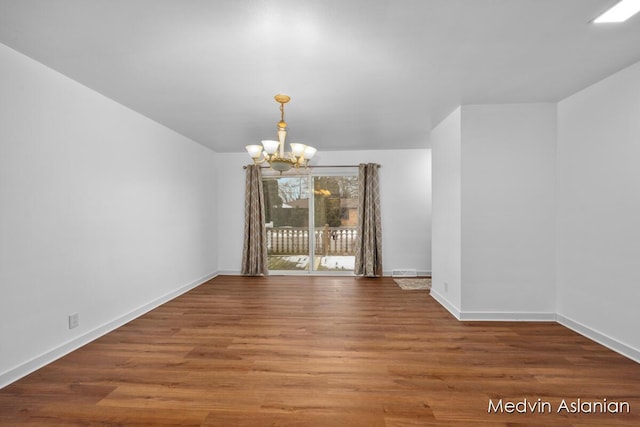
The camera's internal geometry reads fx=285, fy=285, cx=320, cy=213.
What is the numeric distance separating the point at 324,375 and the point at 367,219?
366 centimetres

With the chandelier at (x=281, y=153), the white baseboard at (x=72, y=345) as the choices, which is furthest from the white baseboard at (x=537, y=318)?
the white baseboard at (x=72, y=345)

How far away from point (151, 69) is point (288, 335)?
9.20ft

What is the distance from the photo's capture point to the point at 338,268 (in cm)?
588

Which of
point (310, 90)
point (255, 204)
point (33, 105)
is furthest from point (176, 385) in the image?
point (255, 204)

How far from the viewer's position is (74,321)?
8.76 ft

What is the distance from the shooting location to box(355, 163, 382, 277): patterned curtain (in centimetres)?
559

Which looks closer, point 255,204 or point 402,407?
point 402,407

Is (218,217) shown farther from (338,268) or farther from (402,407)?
(402,407)

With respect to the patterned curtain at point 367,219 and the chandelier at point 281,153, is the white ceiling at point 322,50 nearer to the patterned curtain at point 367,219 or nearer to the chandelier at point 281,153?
the chandelier at point 281,153

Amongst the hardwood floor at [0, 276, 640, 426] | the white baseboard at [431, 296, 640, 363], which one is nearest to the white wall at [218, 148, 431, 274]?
the white baseboard at [431, 296, 640, 363]

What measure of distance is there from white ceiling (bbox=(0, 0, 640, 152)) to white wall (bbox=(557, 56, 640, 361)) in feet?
0.87

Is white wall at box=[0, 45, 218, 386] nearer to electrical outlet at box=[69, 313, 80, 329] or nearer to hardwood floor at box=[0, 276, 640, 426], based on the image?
electrical outlet at box=[69, 313, 80, 329]

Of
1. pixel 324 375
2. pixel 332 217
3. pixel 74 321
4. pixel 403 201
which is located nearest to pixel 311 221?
pixel 332 217

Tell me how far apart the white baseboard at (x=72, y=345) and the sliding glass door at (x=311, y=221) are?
240 cm
